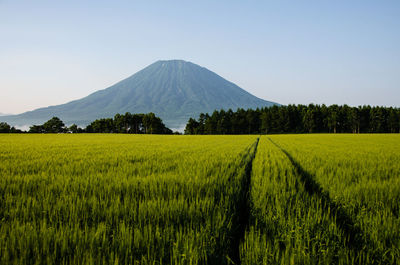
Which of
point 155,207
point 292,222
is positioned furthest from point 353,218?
point 155,207

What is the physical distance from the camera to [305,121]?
90.9m

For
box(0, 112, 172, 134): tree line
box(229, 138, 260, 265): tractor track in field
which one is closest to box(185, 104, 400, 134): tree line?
box(0, 112, 172, 134): tree line

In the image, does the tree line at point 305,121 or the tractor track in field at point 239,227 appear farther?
the tree line at point 305,121

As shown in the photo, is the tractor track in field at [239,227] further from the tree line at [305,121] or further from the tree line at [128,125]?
the tree line at [305,121]

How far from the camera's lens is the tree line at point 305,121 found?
8975 centimetres

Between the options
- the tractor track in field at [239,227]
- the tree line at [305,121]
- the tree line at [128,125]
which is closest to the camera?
the tractor track in field at [239,227]

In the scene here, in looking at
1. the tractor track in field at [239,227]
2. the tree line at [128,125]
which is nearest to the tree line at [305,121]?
the tree line at [128,125]

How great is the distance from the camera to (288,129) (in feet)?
307

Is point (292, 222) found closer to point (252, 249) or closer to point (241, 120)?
point (252, 249)

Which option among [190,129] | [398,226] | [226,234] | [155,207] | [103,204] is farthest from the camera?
[190,129]

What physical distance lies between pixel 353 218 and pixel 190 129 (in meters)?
97.8

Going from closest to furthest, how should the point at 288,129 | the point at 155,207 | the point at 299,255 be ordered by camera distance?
the point at 299,255
the point at 155,207
the point at 288,129

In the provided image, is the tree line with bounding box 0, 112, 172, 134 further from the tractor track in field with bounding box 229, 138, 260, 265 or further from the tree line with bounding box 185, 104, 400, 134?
the tractor track in field with bounding box 229, 138, 260, 265

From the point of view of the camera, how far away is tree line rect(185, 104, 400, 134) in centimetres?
8975
